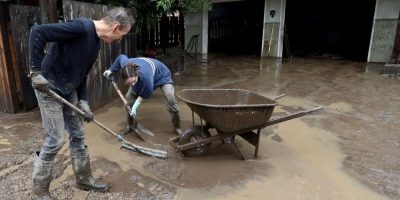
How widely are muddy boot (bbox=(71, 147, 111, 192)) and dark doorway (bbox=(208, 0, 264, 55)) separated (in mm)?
11802

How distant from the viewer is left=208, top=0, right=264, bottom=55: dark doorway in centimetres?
1459

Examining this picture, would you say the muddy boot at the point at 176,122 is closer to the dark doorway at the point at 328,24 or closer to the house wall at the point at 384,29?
the house wall at the point at 384,29

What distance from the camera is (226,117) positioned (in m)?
3.07

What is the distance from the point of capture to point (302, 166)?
3332 millimetres

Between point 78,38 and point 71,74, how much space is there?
310 mm

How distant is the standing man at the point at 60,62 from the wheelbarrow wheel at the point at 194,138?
120cm

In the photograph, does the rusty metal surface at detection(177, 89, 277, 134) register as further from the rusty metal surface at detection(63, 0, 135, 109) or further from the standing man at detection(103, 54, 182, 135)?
the rusty metal surface at detection(63, 0, 135, 109)

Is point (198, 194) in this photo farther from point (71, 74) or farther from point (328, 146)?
point (328, 146)

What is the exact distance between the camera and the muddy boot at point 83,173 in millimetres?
2687

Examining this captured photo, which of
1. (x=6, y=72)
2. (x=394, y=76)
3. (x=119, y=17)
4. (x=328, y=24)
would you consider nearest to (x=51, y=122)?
(x=119, y=17)

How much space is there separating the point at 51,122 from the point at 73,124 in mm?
280

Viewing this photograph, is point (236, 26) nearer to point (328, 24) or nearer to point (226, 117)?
point (328, 24)

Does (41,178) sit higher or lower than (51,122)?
lower

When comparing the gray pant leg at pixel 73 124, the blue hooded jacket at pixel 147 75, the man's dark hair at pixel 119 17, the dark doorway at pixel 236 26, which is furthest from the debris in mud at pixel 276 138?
the dark doorway at pixel 236 26
